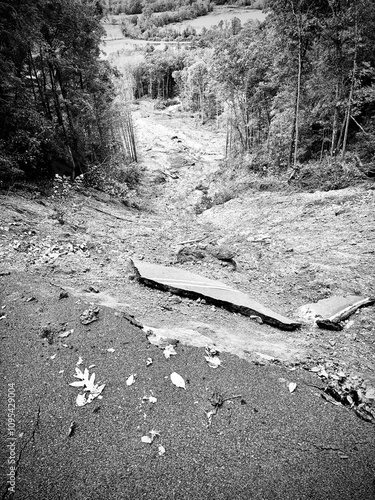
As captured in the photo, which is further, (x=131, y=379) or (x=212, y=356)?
(x=212, y=356)

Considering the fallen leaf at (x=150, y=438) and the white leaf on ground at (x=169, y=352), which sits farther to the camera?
the white leaf on ground at (x=169, y=352)

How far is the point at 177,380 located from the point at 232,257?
4.74 meters

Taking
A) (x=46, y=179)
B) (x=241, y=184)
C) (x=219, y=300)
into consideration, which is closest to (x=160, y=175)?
(x=241, y=184)

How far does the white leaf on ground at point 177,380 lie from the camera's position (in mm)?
2654

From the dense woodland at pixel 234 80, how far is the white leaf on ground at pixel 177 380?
→ 863cm

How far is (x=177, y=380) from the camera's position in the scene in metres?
2.71

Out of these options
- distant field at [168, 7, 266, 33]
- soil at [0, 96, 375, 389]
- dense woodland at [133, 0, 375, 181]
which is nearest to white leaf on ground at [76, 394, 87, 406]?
soil at [0, 96, 375, 389]

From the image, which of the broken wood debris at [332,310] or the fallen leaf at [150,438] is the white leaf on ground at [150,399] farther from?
the broken wood debris at [332,310]

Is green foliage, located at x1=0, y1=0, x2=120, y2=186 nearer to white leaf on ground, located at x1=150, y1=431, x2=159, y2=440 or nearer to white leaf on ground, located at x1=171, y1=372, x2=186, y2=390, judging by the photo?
white leaf on ground, located at x1=171, y1=372, x2=186, y2=390

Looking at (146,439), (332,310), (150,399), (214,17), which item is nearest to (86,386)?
(150,399)

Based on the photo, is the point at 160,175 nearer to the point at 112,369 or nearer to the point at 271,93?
the point at 271,93

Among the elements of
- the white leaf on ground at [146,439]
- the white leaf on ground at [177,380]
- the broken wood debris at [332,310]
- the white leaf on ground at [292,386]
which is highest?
the white leaf on ground at [146,439]

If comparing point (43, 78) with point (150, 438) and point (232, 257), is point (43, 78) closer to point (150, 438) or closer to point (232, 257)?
point (232, 257)

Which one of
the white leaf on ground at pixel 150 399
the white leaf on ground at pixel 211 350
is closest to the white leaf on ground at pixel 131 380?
the white leaf on ground at pixel 150 399
